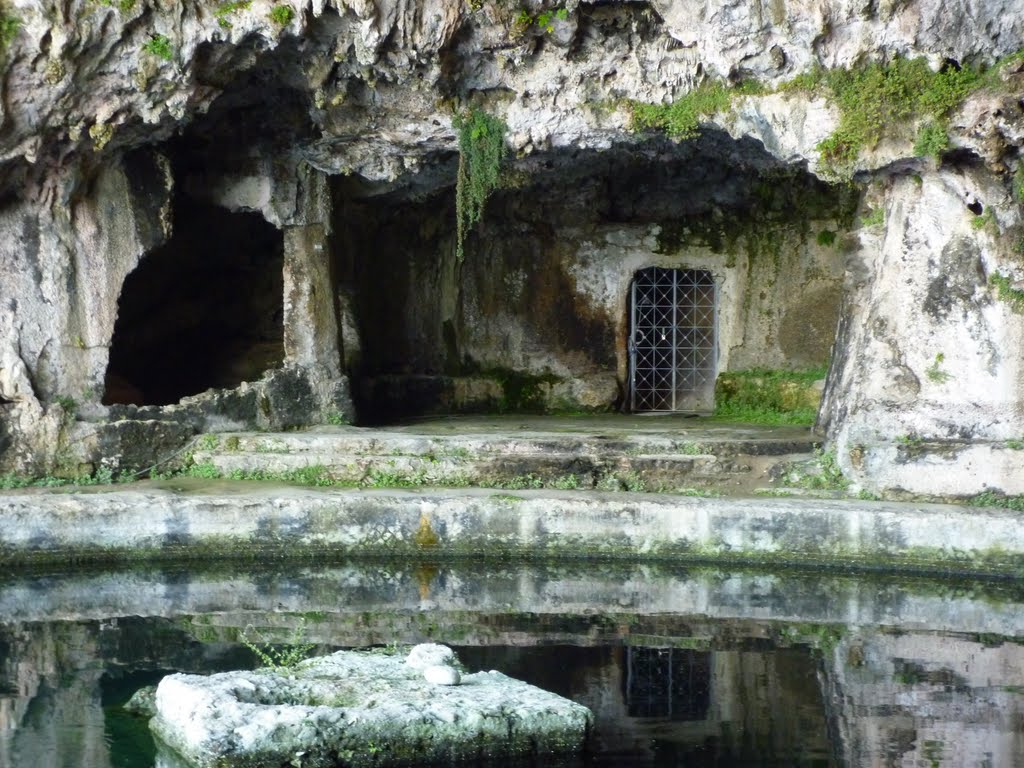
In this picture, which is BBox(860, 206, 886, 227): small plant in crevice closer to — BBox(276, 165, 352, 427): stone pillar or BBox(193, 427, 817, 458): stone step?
BBox(193, 427, 817, 458): stone step

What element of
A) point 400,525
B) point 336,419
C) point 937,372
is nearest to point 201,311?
point 336,419

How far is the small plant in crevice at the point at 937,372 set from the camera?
10.2 metres

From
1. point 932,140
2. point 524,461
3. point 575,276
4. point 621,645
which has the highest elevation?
point 932,140

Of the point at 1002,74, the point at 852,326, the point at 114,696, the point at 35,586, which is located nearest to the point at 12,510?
the point at 35,586

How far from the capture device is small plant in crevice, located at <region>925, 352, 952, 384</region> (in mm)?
10203

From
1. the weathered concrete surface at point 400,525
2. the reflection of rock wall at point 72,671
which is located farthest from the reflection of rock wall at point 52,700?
the weathered concrete surface at point 400,525

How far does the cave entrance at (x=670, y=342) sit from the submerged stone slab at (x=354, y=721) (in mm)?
10034

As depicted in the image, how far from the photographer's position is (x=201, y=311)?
51.1 ft

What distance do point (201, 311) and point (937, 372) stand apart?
9.07 metres

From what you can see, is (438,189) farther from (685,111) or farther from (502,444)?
(502,444)

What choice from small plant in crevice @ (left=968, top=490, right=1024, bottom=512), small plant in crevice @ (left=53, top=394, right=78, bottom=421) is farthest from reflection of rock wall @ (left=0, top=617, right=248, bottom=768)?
small plant in crevice @ (left=968, top=490, right=1024, bottom=512)

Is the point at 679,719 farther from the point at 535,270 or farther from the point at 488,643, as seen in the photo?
the point at 535,270

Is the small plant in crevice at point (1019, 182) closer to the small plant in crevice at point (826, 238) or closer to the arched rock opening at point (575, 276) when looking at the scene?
the arched rock opening at point (575, 276)

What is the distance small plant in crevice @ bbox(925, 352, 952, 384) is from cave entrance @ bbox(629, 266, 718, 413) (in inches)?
204
